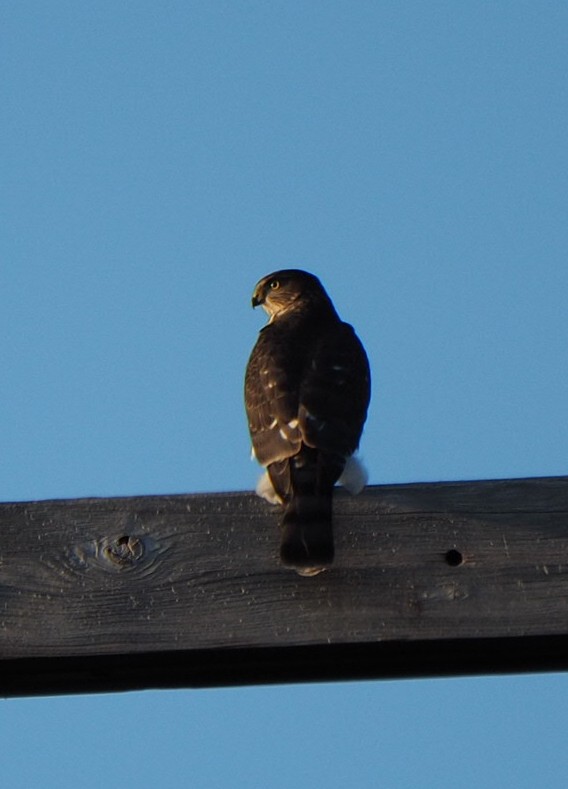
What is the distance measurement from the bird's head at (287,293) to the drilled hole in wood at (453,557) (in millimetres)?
3834

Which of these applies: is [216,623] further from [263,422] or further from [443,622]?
[263,422]

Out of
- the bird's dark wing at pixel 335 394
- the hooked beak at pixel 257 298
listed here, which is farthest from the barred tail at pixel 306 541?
the hooked beak at pixel 257 298

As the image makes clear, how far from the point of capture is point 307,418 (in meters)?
4.02

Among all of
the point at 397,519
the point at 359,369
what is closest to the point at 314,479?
the point at 397,519

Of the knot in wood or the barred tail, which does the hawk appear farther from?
the knot in wood

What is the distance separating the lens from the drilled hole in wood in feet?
8.66

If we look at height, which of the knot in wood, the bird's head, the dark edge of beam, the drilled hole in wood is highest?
the bird's head

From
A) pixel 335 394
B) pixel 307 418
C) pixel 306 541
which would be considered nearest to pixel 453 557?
pixel 306 541

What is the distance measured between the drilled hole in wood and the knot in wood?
A: 0.60 meters

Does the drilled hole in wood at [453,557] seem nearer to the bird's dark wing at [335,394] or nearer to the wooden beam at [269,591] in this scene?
the wooden beam at [269,591]

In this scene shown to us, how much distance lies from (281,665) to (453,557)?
0.40 m

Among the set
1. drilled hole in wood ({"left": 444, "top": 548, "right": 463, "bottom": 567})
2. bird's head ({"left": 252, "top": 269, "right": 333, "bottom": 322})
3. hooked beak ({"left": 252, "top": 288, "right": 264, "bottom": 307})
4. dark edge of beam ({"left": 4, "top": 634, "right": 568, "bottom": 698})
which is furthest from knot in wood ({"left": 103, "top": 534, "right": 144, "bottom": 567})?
hooked beak ({"left": 252, "top": 288, "right": 264, "bottom": 307})

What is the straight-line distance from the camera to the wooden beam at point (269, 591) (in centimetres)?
254

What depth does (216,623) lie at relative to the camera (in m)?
2.56
